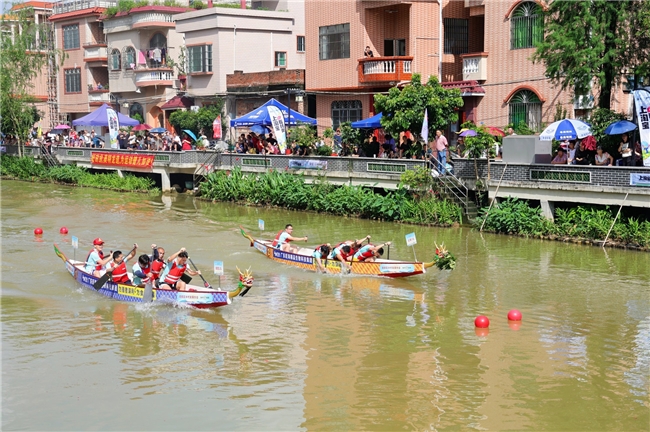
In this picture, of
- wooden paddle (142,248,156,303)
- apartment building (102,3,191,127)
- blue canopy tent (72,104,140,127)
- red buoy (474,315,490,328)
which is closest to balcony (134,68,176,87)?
apartment building (102,3,191,127)

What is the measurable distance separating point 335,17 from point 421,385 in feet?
100

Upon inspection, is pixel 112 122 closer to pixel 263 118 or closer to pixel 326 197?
pixel 263 118

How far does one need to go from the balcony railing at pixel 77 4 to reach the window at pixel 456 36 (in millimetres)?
32276

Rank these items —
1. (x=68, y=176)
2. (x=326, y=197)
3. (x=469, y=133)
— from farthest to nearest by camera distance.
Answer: (x=68, y=176), (x=326, y=197), (x=469, y=133)

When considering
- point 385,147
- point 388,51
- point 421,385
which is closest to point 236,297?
point 421,385

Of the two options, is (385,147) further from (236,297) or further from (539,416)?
(539,416)

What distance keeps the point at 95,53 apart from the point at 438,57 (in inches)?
1312

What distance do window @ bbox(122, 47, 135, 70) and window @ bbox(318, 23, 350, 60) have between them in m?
19.8

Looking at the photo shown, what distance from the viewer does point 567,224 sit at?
2891cm

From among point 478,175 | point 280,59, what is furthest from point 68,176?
point 478,175

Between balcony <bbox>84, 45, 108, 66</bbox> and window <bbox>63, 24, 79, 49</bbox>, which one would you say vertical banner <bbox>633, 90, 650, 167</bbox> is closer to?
balcony <bbox>84, 45, 108, 66</bbox>

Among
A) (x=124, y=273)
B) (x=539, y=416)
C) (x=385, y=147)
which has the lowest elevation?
(x=539, y=416)

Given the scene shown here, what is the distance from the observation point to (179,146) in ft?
152

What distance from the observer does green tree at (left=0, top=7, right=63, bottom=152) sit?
180 ft
